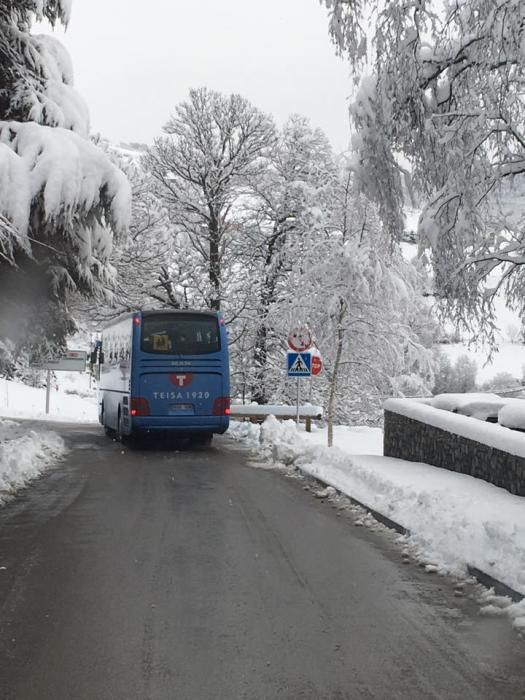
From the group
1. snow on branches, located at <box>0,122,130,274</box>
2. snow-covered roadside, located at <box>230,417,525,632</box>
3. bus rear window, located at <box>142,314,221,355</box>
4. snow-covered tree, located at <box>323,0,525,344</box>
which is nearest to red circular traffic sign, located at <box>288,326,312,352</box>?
bus rear window, located at <box>142,314,221,355</box>

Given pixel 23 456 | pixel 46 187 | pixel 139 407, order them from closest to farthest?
pixel 46 187 → pixel 23 456 → pixel 139 407

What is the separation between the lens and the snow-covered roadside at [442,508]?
6453 mm

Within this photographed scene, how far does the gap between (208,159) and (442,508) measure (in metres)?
25.1

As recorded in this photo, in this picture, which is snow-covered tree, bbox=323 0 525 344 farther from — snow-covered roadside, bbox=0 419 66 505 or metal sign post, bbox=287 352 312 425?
metal sign post, bbox=287 352 312 425

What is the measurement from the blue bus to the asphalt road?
8606 mm

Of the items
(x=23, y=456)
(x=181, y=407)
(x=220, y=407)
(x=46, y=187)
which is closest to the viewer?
(x=46, y=187)

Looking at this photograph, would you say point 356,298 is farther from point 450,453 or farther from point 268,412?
point 450,453

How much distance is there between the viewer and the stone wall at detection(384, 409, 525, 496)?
31.3 feet

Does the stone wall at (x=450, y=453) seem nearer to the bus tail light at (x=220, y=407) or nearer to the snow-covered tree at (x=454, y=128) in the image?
the snow-covered tree at (x=454, y=128)

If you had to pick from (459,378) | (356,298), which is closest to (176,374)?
(356,298)

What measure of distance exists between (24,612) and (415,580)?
297 cm

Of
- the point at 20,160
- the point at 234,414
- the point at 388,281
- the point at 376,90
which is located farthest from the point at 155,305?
the point at 376,90

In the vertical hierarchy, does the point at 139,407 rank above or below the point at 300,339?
below

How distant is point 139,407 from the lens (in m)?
18.5
